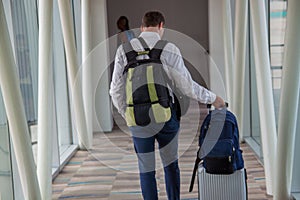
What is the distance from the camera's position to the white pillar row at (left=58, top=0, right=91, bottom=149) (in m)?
5.55

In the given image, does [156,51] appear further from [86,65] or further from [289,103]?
[86,65]

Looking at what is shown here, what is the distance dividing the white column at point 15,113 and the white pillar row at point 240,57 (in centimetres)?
360

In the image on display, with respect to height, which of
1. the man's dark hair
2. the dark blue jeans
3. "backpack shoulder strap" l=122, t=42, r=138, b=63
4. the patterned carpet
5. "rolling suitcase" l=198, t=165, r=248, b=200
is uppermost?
the man's dark hair

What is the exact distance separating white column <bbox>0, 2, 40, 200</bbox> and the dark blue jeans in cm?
84

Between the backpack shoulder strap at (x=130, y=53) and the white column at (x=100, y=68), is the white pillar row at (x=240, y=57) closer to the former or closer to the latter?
the white column at (x=100, y=68)

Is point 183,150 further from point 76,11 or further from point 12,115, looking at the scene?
point 12,115

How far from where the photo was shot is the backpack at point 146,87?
3191 millimetres

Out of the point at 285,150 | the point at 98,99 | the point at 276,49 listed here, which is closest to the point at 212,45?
the point at 98,99

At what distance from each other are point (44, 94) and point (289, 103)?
223 centimetres

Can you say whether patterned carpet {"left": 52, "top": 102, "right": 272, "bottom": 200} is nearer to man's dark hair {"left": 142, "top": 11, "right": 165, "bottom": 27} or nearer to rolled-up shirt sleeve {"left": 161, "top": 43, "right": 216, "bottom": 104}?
rolled-up shirt sleeve {"left": 161, "top": 43, "right": 216, "bottom": 104}

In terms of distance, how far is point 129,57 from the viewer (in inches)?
128

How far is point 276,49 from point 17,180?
3.21m

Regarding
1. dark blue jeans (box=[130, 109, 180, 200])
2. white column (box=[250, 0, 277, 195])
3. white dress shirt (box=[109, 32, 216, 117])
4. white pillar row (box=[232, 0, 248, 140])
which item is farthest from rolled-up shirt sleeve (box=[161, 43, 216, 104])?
white pillar row (box=[232, 0, 248, 140])

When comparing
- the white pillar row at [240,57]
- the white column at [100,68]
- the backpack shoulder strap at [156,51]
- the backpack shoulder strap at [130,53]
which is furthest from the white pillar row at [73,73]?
the backpack shoulder strap at [156,51]
